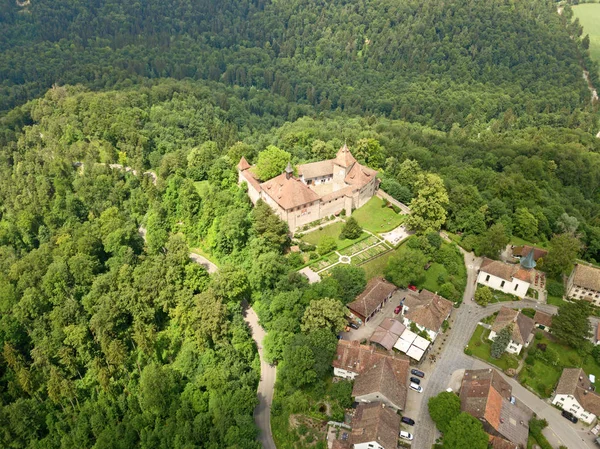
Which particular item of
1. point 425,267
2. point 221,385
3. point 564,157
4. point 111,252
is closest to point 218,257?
point 111,252

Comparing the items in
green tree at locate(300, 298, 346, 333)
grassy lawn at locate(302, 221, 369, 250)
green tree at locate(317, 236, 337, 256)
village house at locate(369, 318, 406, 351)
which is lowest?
grassy lawn at locate(302, 221, 369, 250)

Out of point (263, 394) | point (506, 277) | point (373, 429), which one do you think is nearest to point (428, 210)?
point (506, 277)

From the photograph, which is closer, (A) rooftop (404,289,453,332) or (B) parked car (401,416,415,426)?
(B) parked car (401,416,415,426)

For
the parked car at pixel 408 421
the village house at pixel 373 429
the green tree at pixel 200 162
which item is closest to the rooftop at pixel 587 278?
the parked car at pixel 408 421

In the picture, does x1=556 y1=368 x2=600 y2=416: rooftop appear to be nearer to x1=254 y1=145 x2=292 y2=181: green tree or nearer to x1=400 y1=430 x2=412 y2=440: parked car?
x1=400 y1=430 x2=412 y2=440: parked car

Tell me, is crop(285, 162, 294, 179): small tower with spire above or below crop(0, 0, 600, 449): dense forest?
above

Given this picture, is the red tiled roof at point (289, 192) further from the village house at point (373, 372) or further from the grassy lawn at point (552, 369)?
the grassy lawn at point (552, 369)

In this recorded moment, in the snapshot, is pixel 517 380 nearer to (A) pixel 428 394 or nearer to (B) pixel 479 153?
(A) pixel 428 394

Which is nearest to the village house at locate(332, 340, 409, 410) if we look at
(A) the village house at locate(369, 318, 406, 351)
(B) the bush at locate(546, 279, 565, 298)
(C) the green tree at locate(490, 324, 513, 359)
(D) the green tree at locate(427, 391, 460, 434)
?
(A) the village house at locate(369, 318, 406, 351)
